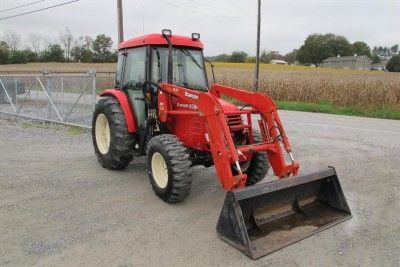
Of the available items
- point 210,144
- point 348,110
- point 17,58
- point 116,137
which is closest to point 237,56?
point 17,58

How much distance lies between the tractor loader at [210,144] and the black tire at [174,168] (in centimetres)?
1

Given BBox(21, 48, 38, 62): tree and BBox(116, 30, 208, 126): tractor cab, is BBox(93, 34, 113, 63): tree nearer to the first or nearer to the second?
BBox(21, 48, 38, 62): tree

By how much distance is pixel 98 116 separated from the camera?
730 cm

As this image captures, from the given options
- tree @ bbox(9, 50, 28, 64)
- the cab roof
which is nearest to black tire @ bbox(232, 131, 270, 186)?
the cab roof

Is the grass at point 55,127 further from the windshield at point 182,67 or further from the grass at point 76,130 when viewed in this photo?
the windshield at point 182,67

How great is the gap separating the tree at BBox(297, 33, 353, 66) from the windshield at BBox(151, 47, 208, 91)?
91.4 m

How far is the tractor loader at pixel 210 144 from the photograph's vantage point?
4.32 meters

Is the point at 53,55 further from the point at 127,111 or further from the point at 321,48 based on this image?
the point at 127,111

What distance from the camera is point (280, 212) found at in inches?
184

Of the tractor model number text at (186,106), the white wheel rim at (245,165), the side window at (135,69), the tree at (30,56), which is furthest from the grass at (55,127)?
the tree at (30,56)

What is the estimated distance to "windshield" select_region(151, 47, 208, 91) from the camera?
5961 millimetres

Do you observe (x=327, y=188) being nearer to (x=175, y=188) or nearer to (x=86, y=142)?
(x=175, y=188)

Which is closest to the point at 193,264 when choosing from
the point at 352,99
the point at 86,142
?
the point at 86,142

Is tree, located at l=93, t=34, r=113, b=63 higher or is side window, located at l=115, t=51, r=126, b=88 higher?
tree, located at l=93, t=34, r=113, b=63
